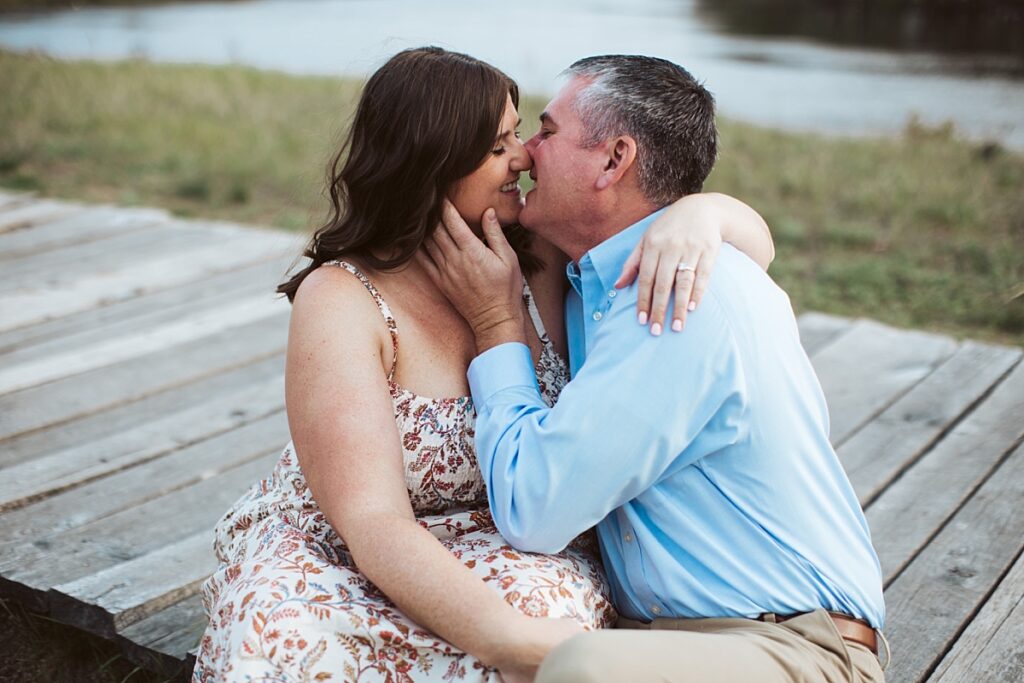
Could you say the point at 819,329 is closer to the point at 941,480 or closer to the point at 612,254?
the point at 941,480

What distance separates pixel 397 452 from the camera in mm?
2084

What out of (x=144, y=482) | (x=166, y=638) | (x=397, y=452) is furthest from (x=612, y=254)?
(x=144, y=482)

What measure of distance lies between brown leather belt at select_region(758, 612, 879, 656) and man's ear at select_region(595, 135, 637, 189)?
35.0 inches

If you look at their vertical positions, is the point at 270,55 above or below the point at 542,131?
below

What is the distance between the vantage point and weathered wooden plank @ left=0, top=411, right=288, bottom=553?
2988 millimetres

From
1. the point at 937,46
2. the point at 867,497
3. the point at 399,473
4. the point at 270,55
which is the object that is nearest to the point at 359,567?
the point at 399,473

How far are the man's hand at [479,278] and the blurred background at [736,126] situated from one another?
0.43 meters

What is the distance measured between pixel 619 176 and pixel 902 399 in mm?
2059

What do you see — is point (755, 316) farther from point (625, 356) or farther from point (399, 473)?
point (399, 473)

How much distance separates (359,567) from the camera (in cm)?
198

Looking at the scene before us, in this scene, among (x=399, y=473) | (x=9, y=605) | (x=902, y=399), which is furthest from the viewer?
(x=902, y=399)

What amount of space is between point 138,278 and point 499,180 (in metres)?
3.16

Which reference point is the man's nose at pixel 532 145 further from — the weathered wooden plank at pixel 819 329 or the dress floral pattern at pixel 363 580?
the weathered wooden plank at pixel 819 329

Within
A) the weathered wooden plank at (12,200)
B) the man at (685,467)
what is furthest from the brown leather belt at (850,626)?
the weathered wooden plank at (12,200)
